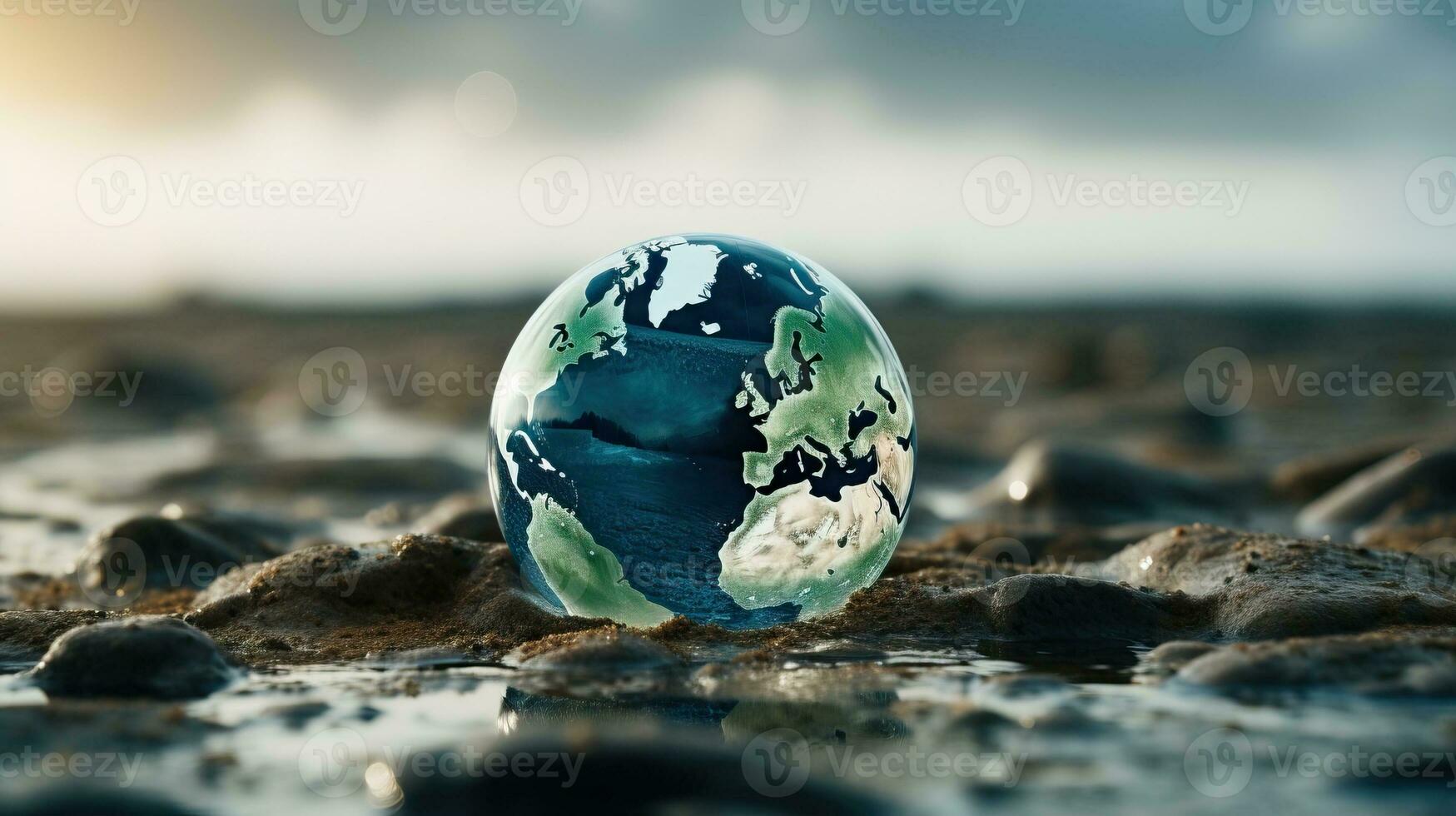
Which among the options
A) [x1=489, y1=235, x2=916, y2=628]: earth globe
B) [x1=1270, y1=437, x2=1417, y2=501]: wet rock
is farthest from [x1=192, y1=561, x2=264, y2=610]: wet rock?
[x1=1270, y1=437, x2=1417, y2=501]: wet rock

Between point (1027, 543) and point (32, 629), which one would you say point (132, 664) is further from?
point (1027, 543)

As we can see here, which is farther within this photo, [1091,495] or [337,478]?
[337,478]

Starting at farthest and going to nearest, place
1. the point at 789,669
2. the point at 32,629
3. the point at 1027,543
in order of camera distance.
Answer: the point at 1027,543 < the point at 32,629 < the point at 789,669

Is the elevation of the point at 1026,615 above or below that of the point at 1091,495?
below

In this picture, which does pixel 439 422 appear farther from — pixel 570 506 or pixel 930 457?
pixel 570 506

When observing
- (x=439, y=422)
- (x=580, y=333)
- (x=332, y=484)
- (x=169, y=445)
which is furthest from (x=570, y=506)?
(x=439, y=422)

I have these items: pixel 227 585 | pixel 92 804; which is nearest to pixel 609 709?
pixel 92 804
